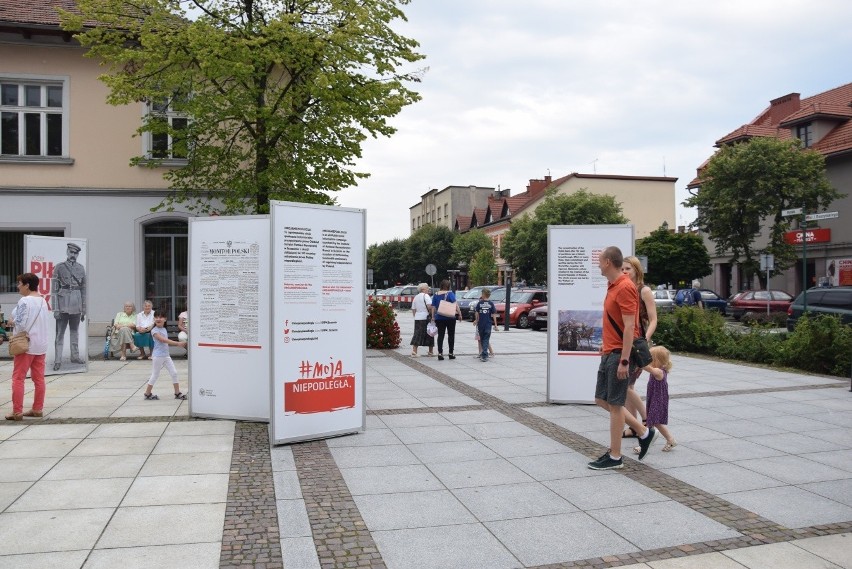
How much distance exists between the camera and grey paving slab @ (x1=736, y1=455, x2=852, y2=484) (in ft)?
19.6

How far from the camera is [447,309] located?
49.8 feet

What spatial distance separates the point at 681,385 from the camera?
1144 cm

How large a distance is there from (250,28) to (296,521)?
485 inches

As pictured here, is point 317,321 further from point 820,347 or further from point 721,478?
Result: point 820,347

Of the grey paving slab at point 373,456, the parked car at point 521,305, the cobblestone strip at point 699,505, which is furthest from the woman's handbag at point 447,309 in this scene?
the parked car at point 521,305

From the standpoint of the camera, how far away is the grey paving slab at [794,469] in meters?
5.99

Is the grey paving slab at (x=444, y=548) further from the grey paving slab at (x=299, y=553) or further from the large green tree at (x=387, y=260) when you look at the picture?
the large green tree at (x=387, y=260)

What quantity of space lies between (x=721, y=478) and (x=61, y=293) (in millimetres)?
11176

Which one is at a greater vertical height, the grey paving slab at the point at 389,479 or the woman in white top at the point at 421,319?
the woman in white top at the point at 421,319

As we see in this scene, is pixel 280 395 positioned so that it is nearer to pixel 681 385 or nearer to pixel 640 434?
pixel 640 434

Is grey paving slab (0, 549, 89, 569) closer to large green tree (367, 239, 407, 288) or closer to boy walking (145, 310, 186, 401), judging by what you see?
boy walking (145, 310, 186, 401)

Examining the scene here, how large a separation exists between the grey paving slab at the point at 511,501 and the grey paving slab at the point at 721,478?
1294mm

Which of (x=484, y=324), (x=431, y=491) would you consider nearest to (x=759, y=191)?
(x=484, y=324)

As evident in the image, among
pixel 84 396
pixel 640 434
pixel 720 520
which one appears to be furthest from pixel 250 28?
pixel 720 520
